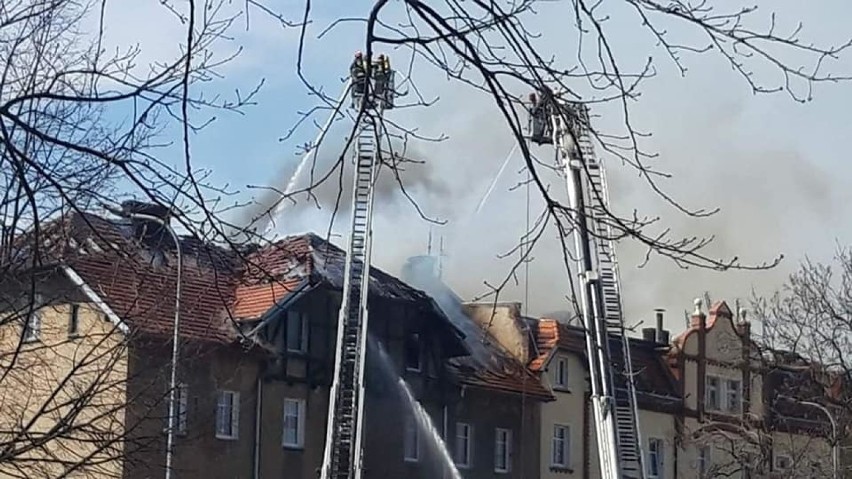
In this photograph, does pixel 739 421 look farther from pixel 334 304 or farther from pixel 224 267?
pixel 224 267

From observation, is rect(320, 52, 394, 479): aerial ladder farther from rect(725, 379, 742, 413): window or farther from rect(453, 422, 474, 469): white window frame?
rect(725, 379, 742, 413): window

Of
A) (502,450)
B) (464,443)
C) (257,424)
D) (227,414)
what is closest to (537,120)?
(227,414)

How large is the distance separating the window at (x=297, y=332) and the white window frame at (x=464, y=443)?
6.72 m

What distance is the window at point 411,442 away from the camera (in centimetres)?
4328

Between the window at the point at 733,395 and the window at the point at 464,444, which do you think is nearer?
the window at the point at 464,444

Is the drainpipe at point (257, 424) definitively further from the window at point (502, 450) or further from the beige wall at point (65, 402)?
the beige wall at point (65, 402)

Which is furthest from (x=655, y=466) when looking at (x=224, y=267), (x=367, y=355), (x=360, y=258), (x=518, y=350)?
(x=224, y=267)

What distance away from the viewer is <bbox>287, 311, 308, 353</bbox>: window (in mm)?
39875

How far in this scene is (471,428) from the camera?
45969 mm

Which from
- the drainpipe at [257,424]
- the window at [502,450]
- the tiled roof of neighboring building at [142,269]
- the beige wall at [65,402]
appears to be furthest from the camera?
the window at [502,450]

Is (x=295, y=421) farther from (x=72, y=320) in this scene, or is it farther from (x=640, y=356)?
(x=640, y=356)

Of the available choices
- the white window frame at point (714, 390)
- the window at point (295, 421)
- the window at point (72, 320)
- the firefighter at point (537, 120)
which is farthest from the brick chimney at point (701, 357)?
the firefighter at point (537, 120)

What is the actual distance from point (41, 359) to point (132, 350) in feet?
5.50

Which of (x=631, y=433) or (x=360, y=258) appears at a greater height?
(x=360, y=258)
